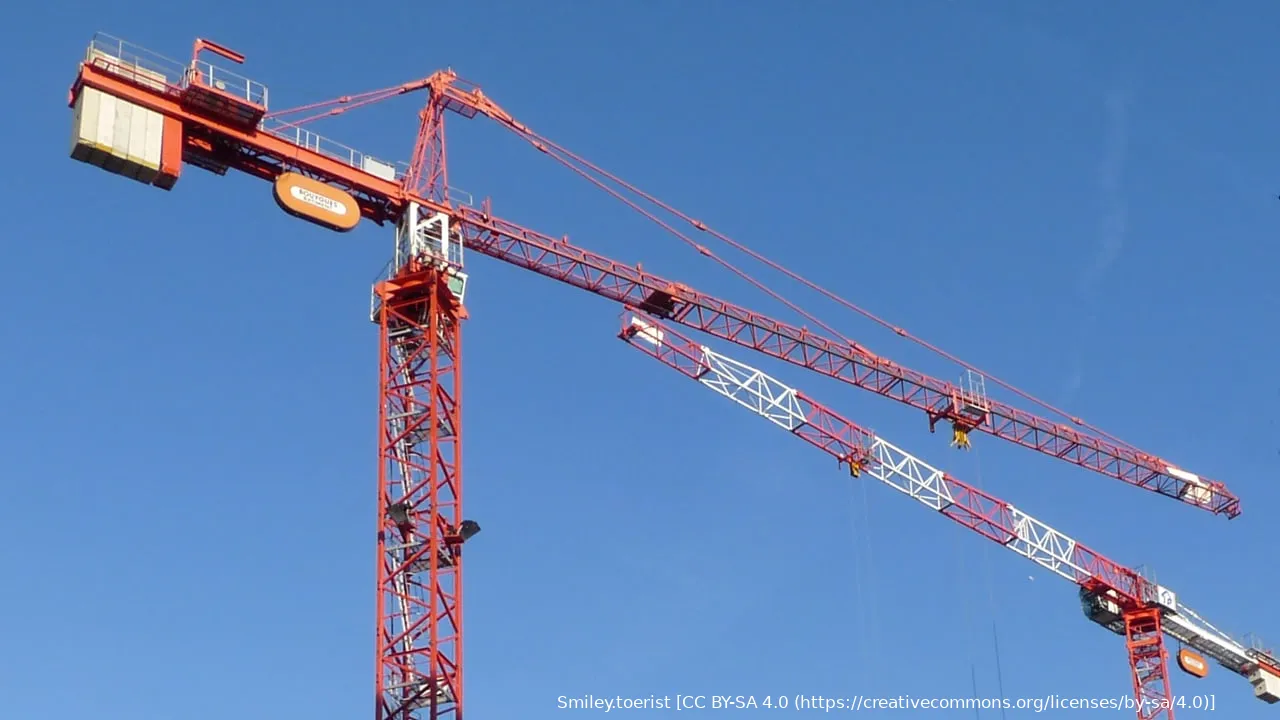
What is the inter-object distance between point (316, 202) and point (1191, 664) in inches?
2780

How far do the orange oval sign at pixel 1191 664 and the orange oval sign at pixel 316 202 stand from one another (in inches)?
2648

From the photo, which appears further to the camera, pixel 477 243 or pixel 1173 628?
pixel 1173 628

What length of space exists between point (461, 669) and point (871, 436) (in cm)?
4370

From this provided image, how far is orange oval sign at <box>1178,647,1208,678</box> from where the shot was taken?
14600cm

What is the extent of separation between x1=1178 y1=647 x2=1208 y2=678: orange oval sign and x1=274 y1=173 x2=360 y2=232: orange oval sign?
67268mm

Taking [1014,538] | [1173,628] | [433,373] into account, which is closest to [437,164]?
[433,373]

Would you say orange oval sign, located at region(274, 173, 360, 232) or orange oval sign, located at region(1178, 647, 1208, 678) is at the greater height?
orange oval sign, located at region(274, 173, 360, 232)

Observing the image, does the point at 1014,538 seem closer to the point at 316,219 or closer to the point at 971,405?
the point at 971,405

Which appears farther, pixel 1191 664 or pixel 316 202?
pixel 1191 664

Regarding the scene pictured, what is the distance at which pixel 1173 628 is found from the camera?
471 feet

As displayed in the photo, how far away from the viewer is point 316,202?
342 feet

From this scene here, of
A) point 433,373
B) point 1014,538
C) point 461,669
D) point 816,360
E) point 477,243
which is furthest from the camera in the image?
point 1014,538

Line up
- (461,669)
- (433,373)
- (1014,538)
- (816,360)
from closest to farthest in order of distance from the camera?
(461,669) → (433,373) → (816,360) → (1014,538)

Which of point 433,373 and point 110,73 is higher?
point 110,73
